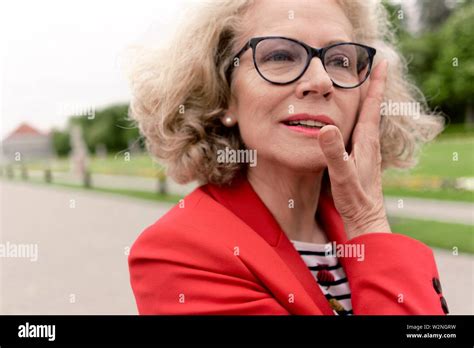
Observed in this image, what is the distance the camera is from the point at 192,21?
1.45m

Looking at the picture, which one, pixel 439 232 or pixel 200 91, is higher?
pixel 200 91

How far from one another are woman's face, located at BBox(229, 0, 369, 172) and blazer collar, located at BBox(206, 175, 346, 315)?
0.43 ft

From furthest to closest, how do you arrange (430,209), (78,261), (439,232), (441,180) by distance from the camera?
(430,209) < (441,180) < (439,232) < (78,261)

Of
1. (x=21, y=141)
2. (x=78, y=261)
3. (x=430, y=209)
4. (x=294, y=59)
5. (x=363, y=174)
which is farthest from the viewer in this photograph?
(x=430, y=209)

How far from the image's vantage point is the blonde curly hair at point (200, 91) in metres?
1.43

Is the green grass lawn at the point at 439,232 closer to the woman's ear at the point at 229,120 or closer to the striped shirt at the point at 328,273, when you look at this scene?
the striped shirt at the point at 328,273

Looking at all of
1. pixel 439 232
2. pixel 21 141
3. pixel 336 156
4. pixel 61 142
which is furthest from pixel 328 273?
pixel 61 142

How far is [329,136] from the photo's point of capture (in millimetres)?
Result: 1220

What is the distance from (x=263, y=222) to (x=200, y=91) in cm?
42

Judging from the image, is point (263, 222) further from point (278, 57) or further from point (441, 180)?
point (441, 180)

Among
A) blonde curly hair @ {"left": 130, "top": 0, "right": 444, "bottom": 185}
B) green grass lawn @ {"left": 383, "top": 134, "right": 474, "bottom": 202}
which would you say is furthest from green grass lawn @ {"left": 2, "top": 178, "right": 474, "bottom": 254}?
blonde curly hair @ {"left": 130, "top": 0, "right": 444, "bottom": 185}

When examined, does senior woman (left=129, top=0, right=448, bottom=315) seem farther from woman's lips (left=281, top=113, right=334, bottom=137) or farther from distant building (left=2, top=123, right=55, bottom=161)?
distant building (left=2, top=123, right=55, bottom=161)

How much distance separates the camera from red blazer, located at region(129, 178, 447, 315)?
1285 millimetres

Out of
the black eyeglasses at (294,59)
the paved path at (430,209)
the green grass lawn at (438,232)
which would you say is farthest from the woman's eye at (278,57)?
the green grass lawn at (438,232)
